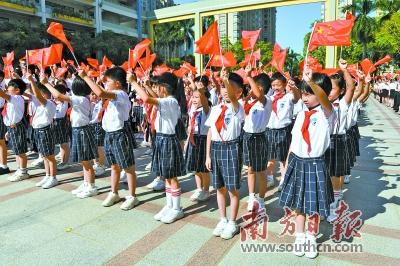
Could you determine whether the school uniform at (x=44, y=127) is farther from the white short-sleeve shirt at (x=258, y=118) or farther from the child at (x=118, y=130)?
the white short-sleeve shirt at (x=258, y=118)

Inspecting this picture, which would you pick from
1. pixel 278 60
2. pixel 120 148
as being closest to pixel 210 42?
pixel 278 60

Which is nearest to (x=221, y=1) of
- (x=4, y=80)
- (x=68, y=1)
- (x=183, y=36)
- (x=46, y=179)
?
(x=4, y=80)

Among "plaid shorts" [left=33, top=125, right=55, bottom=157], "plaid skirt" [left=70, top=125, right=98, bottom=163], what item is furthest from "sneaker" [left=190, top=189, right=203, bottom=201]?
"plaid shorts" [left=33, top=125, right=55, bottom=157]

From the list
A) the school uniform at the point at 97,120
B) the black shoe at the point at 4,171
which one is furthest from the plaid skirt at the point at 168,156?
the black shoe at the point at 4,171

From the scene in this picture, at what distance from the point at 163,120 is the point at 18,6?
28061 mm

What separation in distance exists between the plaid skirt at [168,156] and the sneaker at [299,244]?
4.83ft

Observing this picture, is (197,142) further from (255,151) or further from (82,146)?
(82,146)

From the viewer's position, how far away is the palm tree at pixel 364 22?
35.8 metres

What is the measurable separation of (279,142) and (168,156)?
178 centimetres

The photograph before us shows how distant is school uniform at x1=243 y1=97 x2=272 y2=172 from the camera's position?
4.13 metres

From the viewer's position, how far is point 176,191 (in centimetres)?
401

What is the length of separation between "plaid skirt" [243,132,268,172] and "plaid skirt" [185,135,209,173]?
1.76ft

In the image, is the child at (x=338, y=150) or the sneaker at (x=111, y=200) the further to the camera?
the sneaker at (x=111, y=200)

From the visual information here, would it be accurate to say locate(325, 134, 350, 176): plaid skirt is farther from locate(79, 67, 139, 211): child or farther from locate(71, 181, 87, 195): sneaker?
locate(71, 181, 87, 195): sneaker
